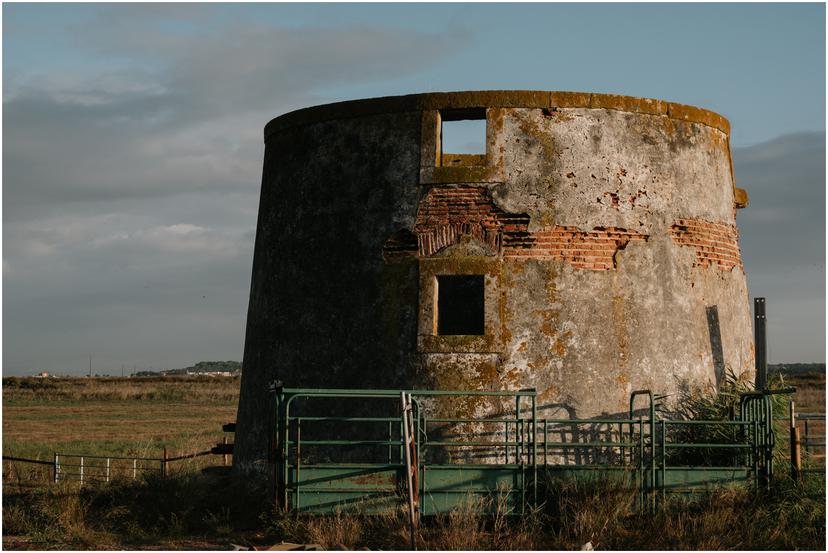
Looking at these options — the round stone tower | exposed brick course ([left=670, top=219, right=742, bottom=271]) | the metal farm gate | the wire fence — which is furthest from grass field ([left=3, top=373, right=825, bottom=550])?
exposed brick course ([left=670, top=219, right=742, bottom=271])

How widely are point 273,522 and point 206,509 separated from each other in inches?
71.6

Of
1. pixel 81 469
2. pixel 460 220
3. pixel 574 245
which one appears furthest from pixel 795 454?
pixel 81 469

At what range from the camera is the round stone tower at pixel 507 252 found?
1279cm

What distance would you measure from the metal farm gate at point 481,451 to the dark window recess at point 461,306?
4.07 meters

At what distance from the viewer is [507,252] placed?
42.3 ft

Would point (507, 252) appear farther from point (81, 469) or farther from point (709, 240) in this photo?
point (81, 469)

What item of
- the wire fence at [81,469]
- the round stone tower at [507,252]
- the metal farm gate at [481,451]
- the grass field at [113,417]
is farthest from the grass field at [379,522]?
the grass field at [113,417]

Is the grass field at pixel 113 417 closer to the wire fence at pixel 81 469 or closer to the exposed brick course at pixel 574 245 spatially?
the wire fence at pixel 81 469

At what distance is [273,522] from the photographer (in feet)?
38.6

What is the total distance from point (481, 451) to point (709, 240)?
4262 millimetres

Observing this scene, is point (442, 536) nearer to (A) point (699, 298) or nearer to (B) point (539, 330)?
(B) point (539, 330)

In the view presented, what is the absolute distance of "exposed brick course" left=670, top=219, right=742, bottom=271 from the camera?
1366 cm

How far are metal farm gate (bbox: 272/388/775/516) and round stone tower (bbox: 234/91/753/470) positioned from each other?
0.28 metres

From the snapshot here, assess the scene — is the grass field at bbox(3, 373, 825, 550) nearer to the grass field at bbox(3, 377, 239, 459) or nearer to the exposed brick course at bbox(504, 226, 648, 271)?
the exposed brick course at bbox(504, 226, 648, 271)
